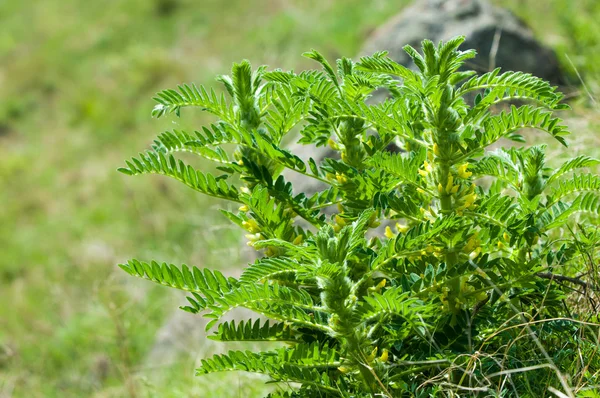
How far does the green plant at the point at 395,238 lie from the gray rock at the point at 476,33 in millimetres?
2515

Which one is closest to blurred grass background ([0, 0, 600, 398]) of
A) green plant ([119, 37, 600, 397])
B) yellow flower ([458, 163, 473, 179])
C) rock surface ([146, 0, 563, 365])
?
rock surface ([146, 0, 563, 365])

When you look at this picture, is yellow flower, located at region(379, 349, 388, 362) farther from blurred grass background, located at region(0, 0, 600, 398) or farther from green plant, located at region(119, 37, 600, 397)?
blurred grass background, located at region(0, 0, 600, 398)

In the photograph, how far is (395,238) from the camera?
4.70ft

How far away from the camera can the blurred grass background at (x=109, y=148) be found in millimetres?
4371

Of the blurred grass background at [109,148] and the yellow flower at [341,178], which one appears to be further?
the blurred grass background at [109,148]

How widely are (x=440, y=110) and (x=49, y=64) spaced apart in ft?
33.6

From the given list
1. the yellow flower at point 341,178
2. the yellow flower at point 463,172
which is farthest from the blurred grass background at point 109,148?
the yellow flower at point 463,172

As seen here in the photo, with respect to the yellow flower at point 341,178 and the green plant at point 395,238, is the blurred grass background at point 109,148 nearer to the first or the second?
the green plant at point 395,238

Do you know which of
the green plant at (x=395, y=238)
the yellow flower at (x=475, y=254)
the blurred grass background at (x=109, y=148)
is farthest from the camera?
the blurred grass background at (x=109, y=148)

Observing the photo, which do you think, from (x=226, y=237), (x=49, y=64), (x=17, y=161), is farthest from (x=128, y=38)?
(x=226, y=237)

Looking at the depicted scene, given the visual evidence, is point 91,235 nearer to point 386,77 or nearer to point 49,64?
point 49,64

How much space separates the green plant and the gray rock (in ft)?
8.25

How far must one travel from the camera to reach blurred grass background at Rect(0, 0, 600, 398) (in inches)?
172

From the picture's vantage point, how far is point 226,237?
456 cm
